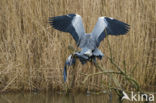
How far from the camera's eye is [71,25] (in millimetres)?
3951

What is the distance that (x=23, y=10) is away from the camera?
16.5ft

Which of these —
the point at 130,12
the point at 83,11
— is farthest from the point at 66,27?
the point at 130,12

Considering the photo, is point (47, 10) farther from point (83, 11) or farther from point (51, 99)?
point (51, 99)

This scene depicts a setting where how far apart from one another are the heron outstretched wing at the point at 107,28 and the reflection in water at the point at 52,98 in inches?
40.5

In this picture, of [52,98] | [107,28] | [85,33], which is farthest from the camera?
[52,98]

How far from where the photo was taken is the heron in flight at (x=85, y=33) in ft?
11.6

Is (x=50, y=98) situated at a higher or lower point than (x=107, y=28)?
lower

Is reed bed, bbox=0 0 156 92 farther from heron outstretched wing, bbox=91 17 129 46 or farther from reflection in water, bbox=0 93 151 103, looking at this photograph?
heron outstretched wing, bbox=91 17 129 46

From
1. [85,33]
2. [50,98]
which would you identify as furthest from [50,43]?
[85,33]

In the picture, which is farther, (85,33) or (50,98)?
(50,98)

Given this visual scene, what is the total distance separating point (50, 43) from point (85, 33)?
119cm

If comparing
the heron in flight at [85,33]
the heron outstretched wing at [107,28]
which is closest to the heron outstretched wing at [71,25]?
the heron in flight at [85,33]

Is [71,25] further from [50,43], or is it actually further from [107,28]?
[50,43]

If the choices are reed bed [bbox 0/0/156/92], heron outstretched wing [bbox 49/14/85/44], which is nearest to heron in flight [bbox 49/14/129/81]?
heron outstretched wing [bbox 49/14/85/44]
